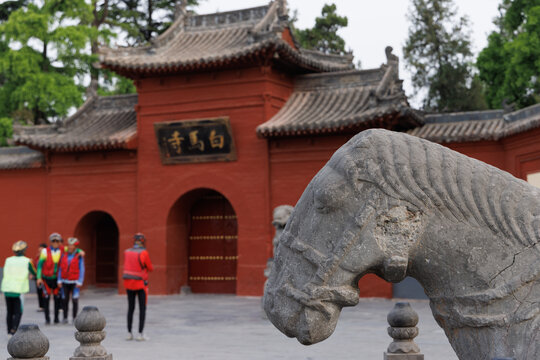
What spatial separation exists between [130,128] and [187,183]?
227cm

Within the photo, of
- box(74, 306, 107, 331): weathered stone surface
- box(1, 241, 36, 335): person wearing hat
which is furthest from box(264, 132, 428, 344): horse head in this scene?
box(1, 241, 36, 335): person wearing hat

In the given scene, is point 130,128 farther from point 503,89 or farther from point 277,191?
point 503,89

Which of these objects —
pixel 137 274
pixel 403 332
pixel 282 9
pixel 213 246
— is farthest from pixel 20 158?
pixel 403 332

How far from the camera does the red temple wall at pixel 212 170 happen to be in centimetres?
1456

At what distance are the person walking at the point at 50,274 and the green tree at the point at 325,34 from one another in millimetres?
18540

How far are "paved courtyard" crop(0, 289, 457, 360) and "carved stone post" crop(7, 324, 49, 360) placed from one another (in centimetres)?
324

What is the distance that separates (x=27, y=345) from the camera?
13.7 ft

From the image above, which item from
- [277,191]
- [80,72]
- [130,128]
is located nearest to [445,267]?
[277,191]

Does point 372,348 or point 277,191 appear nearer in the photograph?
point 372,348

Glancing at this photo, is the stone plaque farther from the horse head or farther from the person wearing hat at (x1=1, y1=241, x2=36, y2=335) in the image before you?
the horse head

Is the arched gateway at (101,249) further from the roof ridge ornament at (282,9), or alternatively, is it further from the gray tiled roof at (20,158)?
the roof ridge ornament at (282,9)

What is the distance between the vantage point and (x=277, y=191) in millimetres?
14594

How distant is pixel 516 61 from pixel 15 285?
15.2 metres

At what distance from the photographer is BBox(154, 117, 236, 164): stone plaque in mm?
14867
